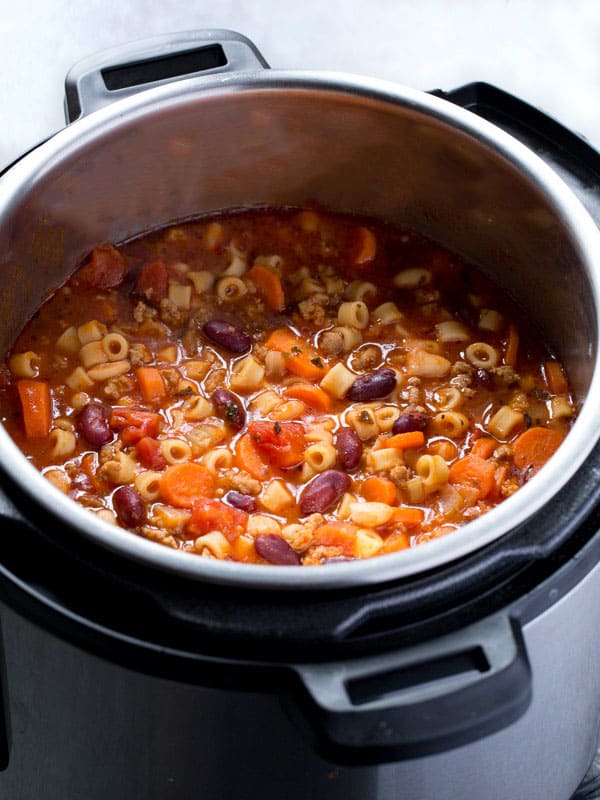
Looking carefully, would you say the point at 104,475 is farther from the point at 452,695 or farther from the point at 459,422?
the point at 452,695

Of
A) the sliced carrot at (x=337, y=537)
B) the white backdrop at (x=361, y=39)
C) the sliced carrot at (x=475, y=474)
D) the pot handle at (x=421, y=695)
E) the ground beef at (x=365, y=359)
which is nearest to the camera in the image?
the pot handle at (x=421, y=695)

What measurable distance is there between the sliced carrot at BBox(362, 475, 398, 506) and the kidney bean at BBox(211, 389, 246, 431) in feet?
0.91

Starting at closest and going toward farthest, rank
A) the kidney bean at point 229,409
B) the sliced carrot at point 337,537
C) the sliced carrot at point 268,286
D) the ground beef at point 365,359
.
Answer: the sliced carrot at point 337,537
the kidney bean at point 229,409
the ground beef at point 365,359
the sliced carrot at point 268,286

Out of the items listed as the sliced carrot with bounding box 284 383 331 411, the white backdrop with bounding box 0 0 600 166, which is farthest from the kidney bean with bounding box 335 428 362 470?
the white backdrop with bounding box 0 0 600 166

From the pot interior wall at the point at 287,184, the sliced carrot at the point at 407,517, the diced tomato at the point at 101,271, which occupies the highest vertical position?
the pot interior wall at the point at 287,184

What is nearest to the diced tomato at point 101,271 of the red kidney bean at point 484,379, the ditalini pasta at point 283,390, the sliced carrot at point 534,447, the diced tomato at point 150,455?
the ditalini pasta at point 283,390

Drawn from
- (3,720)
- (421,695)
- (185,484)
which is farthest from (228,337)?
(421,695)

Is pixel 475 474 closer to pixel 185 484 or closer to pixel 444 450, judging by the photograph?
pixel 444 450

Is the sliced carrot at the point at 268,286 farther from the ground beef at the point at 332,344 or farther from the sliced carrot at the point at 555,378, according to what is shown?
the sliced carrot at the point at 555,378

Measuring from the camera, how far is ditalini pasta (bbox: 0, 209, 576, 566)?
1.97m

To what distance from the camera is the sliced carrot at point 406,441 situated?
206cm

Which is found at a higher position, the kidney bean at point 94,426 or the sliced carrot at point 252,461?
the kidney bean at point 94,426

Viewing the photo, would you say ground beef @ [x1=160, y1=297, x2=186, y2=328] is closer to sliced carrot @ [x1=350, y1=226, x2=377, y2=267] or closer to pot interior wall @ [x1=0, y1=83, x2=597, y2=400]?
pot interior wall @ [x1=0, y1=83, x2=597, y2=400]

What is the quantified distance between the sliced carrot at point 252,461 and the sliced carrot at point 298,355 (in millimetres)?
191
